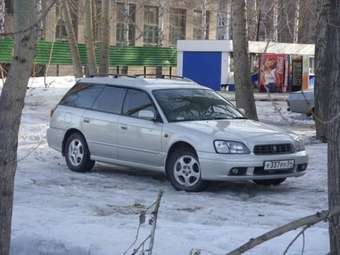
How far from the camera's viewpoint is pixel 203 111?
11.4 m

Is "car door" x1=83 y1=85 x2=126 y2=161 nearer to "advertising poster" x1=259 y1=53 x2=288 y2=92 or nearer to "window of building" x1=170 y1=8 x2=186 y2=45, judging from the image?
"advertising poster" x1=259 y1=53 x2=288 y2=92

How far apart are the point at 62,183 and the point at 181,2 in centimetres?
5579

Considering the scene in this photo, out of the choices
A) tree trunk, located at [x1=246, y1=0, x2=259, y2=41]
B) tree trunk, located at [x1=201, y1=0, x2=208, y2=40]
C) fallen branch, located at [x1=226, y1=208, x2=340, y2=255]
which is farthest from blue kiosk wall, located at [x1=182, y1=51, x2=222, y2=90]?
fallen branch, located at [x1=226, y1=208, x2=340, y2=255]

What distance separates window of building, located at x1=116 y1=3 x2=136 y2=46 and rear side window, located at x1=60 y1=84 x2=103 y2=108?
42965mm

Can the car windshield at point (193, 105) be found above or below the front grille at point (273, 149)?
above

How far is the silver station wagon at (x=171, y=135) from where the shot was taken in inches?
406

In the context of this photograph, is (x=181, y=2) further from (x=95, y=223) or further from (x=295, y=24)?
(x=95, y=223)

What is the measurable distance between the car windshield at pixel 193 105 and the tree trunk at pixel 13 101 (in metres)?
6.17

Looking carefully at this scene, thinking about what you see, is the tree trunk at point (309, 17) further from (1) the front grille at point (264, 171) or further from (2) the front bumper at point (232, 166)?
(2) the front bumper at point (232, 166)

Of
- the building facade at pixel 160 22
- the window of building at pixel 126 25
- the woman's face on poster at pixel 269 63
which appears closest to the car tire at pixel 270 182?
the woman's face on poster at pixel 269 63

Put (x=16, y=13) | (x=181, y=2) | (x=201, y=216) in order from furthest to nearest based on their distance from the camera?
1. (x=181, y=2)
2. (x=201, y=216)
3. (x=16, y=13)

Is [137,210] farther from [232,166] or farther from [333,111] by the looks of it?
[333,111]

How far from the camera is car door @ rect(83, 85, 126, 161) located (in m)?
11.7

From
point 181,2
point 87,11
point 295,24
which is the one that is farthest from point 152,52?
point 87,11
